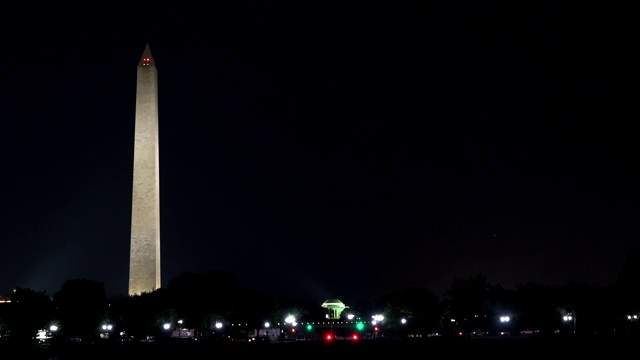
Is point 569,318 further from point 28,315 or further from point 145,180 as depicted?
point 28,315

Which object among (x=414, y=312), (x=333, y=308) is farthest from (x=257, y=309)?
(x=333, y=308)

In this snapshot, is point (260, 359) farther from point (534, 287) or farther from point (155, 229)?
point (534, 287)

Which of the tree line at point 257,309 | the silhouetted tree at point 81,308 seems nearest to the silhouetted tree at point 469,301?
the tree line at point 257,309

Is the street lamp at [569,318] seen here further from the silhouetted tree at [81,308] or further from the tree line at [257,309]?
the silhouetted tree at [81,308]

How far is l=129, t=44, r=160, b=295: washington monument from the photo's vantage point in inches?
3435

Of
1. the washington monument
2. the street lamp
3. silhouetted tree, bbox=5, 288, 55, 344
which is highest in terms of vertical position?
the washington monument

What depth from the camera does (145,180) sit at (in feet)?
287

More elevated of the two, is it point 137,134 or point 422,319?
point 137,134

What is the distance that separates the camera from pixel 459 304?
122 metres

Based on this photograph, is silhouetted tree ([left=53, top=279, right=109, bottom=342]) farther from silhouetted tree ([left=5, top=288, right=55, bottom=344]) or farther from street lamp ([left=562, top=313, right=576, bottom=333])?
street lamp ([left=562, top=313, right=576, bottom=333])

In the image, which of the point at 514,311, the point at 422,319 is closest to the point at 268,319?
the point at 422,319

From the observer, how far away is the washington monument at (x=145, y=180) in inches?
3435

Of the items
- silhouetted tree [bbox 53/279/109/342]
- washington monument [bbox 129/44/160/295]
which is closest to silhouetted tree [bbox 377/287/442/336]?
silhouetted tree [bbox 53/279/109/342]

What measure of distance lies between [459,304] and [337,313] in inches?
2355
